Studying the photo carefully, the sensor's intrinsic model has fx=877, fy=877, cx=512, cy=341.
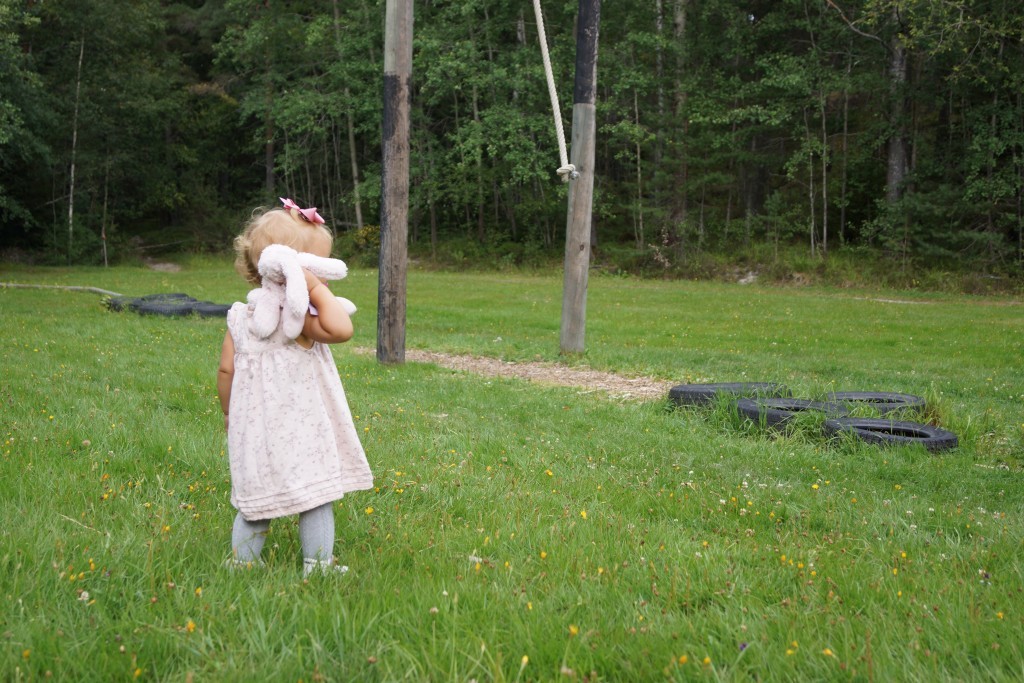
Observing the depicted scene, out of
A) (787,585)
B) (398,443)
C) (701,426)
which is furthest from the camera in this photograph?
(701,426)

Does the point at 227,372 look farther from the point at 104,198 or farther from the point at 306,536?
the point at 104,198

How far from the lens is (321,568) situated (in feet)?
10.6

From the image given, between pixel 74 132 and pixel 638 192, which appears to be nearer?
pixel 638 192

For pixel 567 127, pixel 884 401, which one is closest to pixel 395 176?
pixel 884 401

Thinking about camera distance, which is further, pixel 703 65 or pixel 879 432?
pixel 703 65

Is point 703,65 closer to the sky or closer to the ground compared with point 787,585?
closer to the sky

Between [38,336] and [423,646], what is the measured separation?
11118 millimetres

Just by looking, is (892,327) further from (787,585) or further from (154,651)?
(154,651)

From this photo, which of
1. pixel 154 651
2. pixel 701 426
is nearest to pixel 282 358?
pixel 154 651

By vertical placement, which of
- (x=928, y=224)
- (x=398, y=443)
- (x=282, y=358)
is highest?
(x=928, y=224)

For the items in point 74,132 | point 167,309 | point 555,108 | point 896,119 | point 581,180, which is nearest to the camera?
point 555,108

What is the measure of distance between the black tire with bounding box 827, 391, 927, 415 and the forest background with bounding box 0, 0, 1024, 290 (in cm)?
1644

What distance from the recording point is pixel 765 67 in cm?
2789

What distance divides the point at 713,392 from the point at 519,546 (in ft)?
13.4
